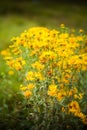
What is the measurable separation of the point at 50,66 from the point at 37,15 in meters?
8.67

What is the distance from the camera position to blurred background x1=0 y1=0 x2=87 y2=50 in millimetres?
10442

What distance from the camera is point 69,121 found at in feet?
12.7

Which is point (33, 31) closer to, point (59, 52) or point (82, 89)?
point (59, 52)

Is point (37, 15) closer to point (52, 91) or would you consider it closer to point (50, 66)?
point (50, 66)

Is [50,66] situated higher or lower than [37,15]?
lower

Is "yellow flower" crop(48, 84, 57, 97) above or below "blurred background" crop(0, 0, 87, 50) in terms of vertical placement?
below

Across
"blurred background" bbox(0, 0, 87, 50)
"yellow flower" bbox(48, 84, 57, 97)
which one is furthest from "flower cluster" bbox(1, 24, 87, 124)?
"blurred background" bbox(0, 0, 87, 50)

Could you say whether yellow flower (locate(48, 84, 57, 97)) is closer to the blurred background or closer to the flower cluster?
the flower cluster

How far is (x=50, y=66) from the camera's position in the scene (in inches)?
143

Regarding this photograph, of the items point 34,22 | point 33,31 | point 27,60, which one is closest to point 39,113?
point 27,60

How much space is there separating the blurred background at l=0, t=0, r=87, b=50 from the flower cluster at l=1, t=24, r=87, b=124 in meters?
4.77

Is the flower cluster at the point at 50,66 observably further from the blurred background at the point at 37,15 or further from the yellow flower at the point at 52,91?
the blurred background at the point at 37,15

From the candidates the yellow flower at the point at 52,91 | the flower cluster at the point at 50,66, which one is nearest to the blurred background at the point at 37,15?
the flower cluster at the point at 50,66

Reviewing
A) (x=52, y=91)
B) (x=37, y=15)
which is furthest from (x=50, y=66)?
(x=37, y=15)
